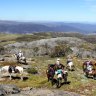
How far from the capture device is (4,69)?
46.7 metres

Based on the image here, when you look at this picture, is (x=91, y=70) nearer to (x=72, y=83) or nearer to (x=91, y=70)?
(x=91, y=70)

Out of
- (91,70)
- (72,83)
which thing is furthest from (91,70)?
(72,83)

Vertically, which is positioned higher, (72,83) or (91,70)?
(91,70)

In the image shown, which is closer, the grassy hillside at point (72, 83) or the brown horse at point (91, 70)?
the grassy hillside at point (72, 83)

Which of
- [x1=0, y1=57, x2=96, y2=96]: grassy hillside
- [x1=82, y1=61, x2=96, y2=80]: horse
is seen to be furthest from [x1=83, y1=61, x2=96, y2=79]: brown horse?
[x1=0, y1=57, x2=96, y2=96]: grassy hillside

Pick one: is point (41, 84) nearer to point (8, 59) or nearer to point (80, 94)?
point (80, 94)

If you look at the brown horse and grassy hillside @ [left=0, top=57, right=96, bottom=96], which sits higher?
the brown horse

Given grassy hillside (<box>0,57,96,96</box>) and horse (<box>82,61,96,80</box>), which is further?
horse (<box>82,61,96,80</box>)

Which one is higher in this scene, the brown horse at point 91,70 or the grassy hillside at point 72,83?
the brown horse at point 91,70

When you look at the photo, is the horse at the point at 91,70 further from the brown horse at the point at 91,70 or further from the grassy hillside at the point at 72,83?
the grassy hillside at the point at 72,83

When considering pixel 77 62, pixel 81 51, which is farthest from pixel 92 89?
pixel 81 51

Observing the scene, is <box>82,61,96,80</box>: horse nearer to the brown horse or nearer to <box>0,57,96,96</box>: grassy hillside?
the brown horse

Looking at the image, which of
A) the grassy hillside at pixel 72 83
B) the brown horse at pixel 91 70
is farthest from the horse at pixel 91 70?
the grassy hillside at pixel 72 83

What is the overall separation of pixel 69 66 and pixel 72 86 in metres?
11.0
